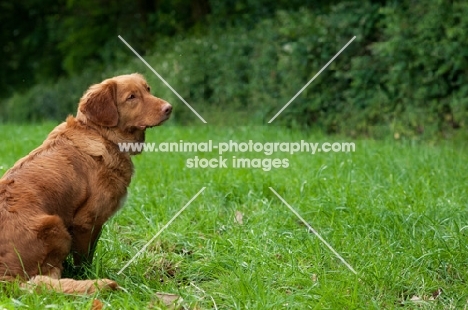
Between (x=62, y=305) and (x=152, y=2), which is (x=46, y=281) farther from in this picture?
(x=152, y=2)

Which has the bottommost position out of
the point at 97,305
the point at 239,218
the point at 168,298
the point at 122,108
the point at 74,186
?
the point at 239,218

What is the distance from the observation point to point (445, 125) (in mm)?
9891

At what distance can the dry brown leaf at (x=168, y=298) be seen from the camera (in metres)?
4.01

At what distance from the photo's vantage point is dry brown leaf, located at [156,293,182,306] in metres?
4.01

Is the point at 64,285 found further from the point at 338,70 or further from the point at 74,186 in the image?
the point at 338,70

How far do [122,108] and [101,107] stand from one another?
6.2 inches

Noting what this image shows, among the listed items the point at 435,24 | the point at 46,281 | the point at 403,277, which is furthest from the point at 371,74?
the point at 46,281

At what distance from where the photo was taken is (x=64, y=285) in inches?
156

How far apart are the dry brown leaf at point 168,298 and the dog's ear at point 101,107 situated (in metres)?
1.18

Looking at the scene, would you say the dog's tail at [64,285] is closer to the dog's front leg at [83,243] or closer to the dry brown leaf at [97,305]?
the dry brown leaf at [97,305]

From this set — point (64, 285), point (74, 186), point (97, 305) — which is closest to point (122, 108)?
point (74, 186)

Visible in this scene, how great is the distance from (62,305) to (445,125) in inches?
286

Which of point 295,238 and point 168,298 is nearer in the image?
point 168,298

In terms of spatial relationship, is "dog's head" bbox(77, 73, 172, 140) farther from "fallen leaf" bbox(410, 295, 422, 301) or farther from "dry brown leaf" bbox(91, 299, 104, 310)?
"fallen leaf" bbox(410, 295, 422, 301)
